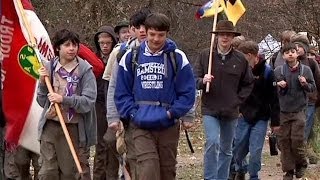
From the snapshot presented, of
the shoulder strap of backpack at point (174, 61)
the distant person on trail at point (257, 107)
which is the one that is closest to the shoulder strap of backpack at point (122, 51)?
the shoulder strap of backpack at point (174, 61)

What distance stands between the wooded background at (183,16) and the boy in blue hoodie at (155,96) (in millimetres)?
14919

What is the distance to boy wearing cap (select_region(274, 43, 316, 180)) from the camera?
10.5 m

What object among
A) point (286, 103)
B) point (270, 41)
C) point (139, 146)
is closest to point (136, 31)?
point (139, 146)

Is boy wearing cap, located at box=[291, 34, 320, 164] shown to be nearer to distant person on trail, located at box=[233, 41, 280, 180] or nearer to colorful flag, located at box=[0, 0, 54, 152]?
distant person on trail, located at box=[233, 41, 280, 180]

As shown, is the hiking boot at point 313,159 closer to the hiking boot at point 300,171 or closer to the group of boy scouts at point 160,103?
the group of boy scouts at point 160,103

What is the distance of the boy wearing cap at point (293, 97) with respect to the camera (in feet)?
34.5

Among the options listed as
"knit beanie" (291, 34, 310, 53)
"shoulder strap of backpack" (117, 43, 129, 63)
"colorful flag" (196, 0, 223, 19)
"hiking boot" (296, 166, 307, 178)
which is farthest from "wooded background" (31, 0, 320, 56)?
"shoulder strap of backpack" (117, 43, 129, 63)

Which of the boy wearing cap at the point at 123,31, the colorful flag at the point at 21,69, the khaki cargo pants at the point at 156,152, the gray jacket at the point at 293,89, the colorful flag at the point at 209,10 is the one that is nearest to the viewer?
the khaki cargo pants at the point at 156,152

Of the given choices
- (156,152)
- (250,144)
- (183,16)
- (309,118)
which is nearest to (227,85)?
(250,144)

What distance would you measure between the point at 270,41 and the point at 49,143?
22.3 meters

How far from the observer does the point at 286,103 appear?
1062cm

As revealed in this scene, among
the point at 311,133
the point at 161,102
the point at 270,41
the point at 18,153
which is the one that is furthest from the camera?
the point at 270,41

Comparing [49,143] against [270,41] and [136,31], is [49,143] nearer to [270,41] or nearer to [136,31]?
[136,31]

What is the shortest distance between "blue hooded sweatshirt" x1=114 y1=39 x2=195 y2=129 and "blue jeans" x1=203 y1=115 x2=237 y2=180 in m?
1.63
